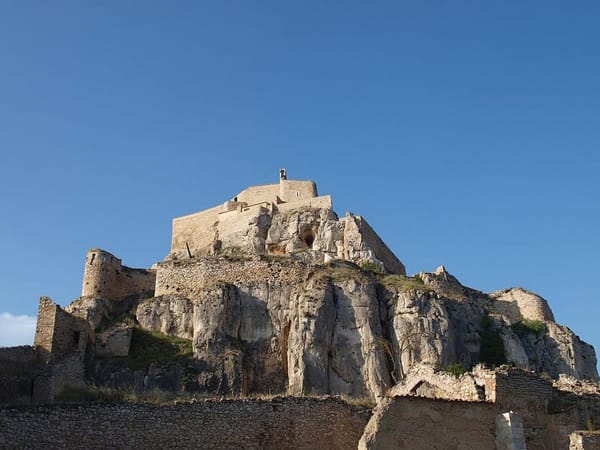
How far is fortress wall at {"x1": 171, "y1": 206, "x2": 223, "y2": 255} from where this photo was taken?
55.1 metres

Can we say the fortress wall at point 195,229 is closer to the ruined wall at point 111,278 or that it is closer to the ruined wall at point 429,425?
the ruined wall at point 111,278

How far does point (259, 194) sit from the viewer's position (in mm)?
56969

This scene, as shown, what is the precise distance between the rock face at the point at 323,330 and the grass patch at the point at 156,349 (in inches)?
24.4

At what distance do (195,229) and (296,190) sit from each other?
25.2ft

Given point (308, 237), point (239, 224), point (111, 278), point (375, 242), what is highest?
point (239, 224)

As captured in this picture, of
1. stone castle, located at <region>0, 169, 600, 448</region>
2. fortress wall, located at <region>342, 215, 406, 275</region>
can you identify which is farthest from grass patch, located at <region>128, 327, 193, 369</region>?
fortress wall, located at <region>342, 215, 406, 275</region>

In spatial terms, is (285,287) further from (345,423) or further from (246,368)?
(345,423)

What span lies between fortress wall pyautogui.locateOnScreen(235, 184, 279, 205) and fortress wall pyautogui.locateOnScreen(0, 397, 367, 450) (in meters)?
35.1

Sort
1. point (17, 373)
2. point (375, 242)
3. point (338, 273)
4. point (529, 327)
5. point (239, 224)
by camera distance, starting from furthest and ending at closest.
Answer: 1. point (239, 224)
2. point (375, 242)
3. point (529, 327)
4. point (338, 273)
5. point (17, 373)

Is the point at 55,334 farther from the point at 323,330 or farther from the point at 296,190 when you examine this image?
the point at 296,190

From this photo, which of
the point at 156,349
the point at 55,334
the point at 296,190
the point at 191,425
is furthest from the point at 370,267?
the point at 191,425

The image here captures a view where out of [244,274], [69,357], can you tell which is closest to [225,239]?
[244,274]

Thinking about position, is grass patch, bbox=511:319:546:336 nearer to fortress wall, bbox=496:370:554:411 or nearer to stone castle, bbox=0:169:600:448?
stone castle, bbox=0:169:600:448

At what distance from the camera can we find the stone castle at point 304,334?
22.9m
